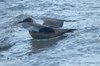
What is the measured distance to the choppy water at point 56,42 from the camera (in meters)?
8.92

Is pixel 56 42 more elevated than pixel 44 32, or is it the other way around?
pixel 44 32

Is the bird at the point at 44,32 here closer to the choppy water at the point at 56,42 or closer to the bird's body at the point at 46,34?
the bird's body at the point at 46,34

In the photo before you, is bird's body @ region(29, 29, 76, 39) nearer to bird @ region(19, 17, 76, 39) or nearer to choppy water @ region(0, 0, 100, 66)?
bird @ region(19, 17, 76, 39)

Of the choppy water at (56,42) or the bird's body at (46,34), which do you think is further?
the bird's body at (46,34)

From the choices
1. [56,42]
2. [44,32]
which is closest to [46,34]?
[44,32]

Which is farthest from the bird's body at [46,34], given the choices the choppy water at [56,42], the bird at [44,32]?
the choppy water at [56,42]

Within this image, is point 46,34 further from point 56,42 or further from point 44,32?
point 56,42

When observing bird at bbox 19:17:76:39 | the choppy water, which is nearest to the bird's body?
bird at bbox 19:17:76:39

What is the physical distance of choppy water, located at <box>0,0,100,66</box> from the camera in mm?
8922

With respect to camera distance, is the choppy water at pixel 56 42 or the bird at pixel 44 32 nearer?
the choppy water at pixel 56 42

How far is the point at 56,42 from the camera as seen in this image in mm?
10117

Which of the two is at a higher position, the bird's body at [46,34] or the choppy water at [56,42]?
the bird's body at [46,34]

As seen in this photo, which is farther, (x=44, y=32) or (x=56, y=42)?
(x=44, y=32)

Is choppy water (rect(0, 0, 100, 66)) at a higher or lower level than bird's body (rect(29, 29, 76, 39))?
lower
